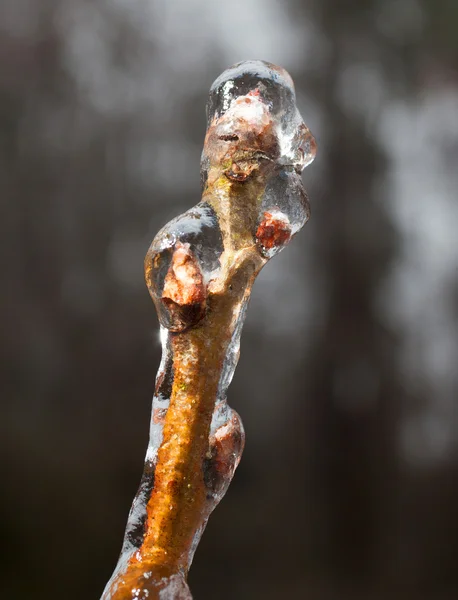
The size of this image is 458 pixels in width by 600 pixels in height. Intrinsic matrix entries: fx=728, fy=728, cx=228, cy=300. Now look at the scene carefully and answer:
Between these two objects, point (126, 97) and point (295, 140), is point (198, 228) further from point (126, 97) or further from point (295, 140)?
point (126, 97)

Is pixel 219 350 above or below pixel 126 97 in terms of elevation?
below

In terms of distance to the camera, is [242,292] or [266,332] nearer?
[242,292]

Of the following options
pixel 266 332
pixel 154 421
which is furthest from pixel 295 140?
pixel 266 332

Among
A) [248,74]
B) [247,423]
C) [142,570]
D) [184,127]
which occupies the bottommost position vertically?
[142,570]

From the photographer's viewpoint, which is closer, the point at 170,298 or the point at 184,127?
the point at 170,298

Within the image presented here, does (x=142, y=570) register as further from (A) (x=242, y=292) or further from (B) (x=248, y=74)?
(B) (x=248, y=74)

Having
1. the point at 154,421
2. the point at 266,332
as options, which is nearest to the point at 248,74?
the point at 154,421
